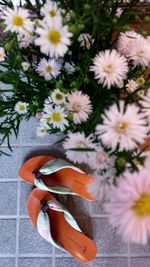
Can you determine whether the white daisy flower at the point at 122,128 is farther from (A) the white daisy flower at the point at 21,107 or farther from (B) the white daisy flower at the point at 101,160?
(A) the white daisy flower at the point at 21,107

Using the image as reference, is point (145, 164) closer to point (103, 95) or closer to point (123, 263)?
point (103, 95)

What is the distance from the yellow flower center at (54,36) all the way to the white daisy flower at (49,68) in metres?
0.15

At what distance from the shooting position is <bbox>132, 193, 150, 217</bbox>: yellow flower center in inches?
17.6

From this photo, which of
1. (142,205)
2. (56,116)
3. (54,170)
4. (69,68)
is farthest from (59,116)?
(54,170)

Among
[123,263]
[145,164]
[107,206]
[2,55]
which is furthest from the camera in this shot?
[123,263]

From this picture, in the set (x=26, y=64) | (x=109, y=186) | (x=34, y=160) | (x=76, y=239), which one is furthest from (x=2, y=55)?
(x=76, y=239)

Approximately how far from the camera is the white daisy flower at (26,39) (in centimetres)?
61

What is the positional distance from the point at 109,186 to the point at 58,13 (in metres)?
0.29

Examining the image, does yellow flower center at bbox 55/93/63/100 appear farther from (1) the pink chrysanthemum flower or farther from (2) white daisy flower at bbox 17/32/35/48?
(1) the pink chrysanthemum flower

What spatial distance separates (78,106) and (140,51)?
0.16 m

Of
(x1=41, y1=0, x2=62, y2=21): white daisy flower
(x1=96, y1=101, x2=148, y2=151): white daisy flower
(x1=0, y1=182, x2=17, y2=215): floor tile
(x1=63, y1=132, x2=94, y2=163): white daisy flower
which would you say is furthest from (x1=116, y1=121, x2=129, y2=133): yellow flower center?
(x1=0, y1=182, x2=17, y2=215): floor tile

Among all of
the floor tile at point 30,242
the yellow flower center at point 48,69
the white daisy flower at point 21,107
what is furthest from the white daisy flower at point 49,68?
the floor tile at point 30,242

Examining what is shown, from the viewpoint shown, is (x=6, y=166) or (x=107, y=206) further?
(x=6, y=166)

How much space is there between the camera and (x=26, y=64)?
71 cm
